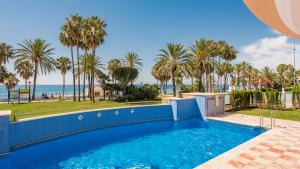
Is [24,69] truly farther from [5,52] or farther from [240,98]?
[240,98]

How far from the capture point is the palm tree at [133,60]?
52969 millimetres

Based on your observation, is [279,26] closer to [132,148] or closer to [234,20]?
[132,148]

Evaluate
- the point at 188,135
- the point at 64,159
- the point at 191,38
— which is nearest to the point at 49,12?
the point at 64,159

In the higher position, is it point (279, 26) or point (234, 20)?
point (234, 20)

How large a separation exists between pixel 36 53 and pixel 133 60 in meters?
22.8

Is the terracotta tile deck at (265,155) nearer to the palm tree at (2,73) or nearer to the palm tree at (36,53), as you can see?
the palm tree at (36,53)

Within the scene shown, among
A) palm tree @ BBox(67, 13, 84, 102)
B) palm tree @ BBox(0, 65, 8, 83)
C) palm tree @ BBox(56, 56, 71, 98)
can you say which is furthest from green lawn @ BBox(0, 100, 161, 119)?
palm tree @ BBox(56, 56, 71, 98)

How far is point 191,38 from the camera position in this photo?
124 feet

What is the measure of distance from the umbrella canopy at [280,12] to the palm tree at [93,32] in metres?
35.2

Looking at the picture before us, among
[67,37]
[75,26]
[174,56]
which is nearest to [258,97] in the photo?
[174,56]

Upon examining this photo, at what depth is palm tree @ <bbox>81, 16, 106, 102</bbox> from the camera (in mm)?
34531

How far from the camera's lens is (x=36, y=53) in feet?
124

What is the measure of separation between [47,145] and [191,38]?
30915 mm

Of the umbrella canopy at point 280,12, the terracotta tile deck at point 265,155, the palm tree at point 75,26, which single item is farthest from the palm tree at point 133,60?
the umbrella canopy at point 280,12
